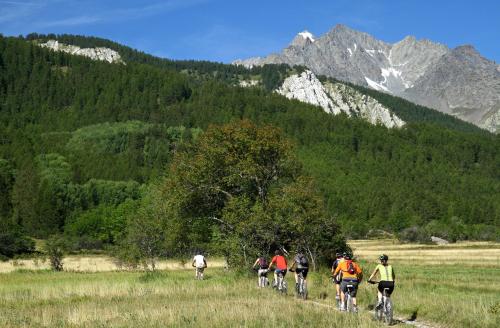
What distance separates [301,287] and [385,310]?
23.2ft

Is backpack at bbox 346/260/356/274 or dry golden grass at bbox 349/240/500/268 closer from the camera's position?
backpack at bbox 346/260/356/274

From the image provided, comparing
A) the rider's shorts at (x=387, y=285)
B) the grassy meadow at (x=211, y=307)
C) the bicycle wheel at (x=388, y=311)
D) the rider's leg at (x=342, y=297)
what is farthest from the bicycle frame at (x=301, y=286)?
the bicycle wheel at (x=388, y=311)

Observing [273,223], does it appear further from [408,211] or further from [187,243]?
[408,211]

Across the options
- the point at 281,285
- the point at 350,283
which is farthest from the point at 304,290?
the point at 350,283

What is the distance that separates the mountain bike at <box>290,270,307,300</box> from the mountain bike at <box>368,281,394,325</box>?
21.1 ft

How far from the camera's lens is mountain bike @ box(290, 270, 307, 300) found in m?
24.2

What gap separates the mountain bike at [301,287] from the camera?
24.2 m

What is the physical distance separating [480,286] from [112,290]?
20.8 meters

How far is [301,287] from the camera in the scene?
24.4m

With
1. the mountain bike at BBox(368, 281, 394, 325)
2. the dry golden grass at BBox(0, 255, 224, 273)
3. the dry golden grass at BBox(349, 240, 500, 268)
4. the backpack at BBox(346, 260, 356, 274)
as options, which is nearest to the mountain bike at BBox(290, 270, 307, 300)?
the backpack at BBox(346, 260, 356, 274)

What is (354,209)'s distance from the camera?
16550 centimetres

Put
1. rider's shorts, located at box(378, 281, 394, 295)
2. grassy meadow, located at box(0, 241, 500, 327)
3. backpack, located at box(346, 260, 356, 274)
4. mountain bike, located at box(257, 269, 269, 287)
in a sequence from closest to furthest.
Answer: grassy meadow, located at box(0, 241, 500, 327), rider's shorts, located at box(378, 281, 394, 295), backpack, located at box(346, 260, 356, 274), mountain bike, located at box(257, 269, 269, 287)

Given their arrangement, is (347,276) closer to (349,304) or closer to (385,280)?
(349,304)

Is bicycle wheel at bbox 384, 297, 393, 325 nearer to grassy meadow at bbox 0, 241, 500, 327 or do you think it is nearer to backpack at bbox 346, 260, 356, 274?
grassy meadow at bbox 0, 241, 500, 327
